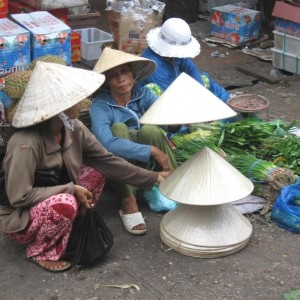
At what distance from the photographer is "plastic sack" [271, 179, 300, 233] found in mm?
3625

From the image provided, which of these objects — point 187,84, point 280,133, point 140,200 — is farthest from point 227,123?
point 187,84

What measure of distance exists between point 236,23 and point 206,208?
4797 millimetres

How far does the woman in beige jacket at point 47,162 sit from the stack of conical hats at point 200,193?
41 cm

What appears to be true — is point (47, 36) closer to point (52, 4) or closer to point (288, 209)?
point (52, 4)

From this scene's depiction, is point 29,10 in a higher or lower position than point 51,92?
lower

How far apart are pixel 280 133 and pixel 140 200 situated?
116 cm

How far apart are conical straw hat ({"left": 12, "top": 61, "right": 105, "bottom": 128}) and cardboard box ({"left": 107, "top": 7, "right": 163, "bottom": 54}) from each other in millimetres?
2960

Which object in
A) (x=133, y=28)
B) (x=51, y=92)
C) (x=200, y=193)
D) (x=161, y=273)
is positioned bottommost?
(x=161, y=273)

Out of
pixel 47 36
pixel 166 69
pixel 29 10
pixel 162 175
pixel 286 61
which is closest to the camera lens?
pixel 162 175

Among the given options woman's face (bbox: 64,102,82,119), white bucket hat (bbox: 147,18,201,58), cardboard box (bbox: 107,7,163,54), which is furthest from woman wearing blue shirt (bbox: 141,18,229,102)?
woman's face (bbox: 64,102,82,119)

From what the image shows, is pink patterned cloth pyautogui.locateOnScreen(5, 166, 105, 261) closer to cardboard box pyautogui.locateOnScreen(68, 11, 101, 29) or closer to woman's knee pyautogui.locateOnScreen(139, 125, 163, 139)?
woman's knee pyautogui.locateOnScreen(139, 125, 163, 139)

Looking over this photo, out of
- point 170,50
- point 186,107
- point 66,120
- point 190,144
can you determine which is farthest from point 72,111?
point 170,50

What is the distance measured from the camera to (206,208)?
3.43m

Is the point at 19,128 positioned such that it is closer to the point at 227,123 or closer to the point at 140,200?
the point at 140,200
